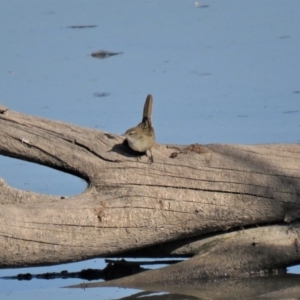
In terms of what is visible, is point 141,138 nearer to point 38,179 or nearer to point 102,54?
point 38,179

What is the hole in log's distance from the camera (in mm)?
6789

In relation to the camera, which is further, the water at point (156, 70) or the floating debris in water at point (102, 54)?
the floating debris in water at point (102, 54)

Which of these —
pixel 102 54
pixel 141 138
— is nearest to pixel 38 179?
pixel 141 138

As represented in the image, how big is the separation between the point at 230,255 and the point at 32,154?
123cm

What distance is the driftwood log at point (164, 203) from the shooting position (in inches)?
212

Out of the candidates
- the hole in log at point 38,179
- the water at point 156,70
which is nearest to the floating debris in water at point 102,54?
the water at point 156,70

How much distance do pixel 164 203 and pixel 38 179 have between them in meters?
1.73

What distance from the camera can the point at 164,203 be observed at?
5480 mm

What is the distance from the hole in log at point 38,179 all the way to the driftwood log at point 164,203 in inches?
40.9

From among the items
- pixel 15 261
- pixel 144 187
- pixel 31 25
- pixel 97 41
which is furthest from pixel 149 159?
pixel 31 25

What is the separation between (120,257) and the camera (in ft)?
19.2

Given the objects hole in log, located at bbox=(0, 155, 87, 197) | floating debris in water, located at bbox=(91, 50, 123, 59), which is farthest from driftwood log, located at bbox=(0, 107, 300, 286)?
floating debris in water, located at bbox=(91, 50, 123, 59)

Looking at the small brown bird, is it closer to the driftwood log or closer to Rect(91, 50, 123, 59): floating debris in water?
the driftwood log

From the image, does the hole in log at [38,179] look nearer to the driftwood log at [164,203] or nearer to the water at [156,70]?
the water at [156,70]
